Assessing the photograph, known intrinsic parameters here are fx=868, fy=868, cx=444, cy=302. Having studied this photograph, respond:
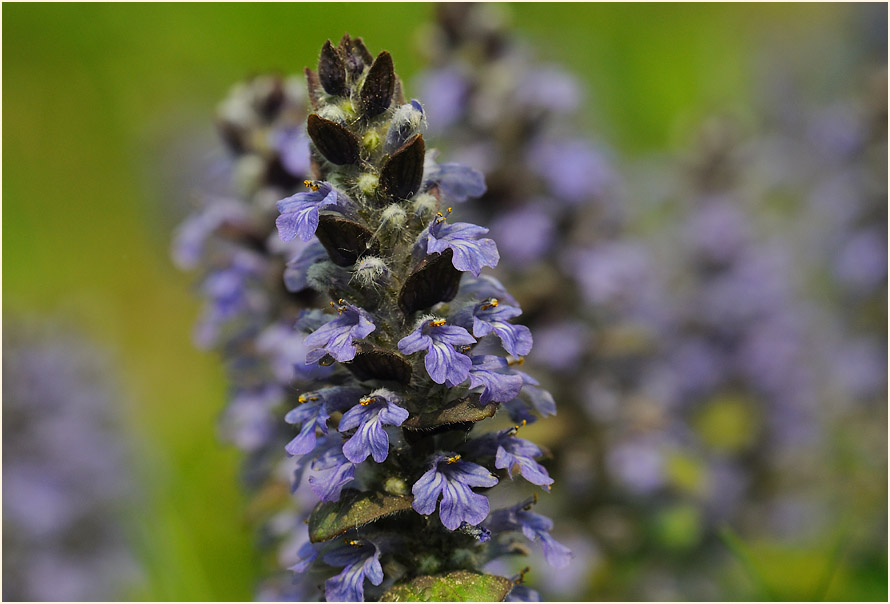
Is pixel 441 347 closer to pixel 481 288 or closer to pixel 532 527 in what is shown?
pixel 481 288

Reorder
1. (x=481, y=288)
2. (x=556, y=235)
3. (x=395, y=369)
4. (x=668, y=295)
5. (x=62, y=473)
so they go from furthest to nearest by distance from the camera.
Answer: (x=668, y=295) < (x=62, y=473) < (x=556, y=235) < (x=481, y=288) < (x=395, y=369)

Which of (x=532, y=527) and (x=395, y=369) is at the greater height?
(x=395, y=369)

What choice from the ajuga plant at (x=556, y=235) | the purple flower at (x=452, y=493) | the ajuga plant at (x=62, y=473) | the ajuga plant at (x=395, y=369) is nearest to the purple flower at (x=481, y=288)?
the ajuga plant at (x=395, y=369)

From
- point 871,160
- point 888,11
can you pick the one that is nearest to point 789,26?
point 888,11

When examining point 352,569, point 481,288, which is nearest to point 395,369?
point 481,288

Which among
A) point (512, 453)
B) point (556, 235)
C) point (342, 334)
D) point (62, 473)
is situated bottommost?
point (512, 453)

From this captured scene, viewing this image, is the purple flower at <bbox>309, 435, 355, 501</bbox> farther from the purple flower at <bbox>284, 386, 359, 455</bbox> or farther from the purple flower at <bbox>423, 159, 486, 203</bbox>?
the purple flower at <bbox>423, 159, 486, 203</bbox>

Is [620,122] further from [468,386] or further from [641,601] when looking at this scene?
[468,386]

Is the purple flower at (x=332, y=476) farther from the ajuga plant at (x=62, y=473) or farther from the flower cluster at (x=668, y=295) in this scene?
the ajuga plant at (x=62, y=473)
